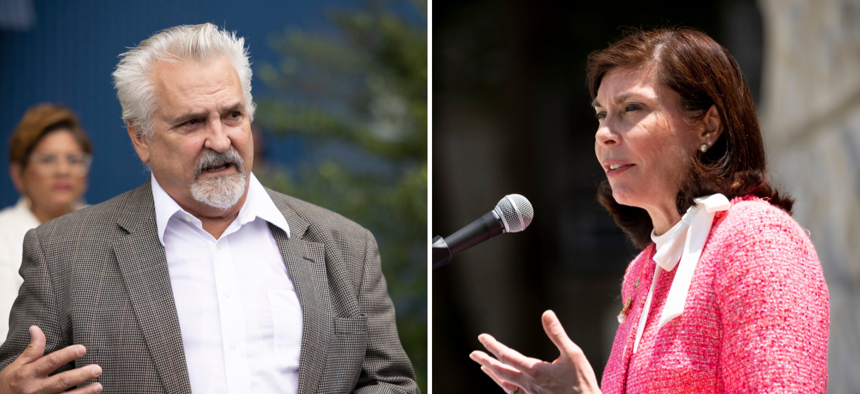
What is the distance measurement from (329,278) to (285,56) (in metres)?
1.35

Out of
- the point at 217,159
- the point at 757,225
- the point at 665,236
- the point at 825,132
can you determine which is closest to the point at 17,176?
the point at 217,159

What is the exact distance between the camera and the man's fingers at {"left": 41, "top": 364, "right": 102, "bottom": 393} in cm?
188

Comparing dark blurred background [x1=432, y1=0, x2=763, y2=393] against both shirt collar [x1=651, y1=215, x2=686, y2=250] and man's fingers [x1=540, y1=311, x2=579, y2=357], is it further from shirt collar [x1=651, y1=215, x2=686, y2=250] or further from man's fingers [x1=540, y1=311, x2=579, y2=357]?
man's fingers [x1=540, y1=311, x2=579, y2=357]

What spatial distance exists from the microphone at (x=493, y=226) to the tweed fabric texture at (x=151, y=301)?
0.50 metres

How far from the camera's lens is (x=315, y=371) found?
2.18 metres

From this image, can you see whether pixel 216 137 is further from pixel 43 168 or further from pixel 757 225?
pixel 43 168

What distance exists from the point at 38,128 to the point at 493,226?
2597mm

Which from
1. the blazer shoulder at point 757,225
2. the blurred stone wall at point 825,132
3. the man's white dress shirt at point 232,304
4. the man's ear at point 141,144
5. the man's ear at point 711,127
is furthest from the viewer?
the blurred stone wall at point 825,132

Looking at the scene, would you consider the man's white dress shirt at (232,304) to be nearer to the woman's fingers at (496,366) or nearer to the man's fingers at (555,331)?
the woman's fingers at (496,366)

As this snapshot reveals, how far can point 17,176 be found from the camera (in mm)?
3545

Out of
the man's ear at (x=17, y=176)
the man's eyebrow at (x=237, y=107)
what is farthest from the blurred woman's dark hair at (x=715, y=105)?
the man's ear at (x=17, y=176)

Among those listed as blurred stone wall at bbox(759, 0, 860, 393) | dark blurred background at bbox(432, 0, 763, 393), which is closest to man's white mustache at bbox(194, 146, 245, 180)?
dark blurred background at bbox(432, 0, 763, 393)

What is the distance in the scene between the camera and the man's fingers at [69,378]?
6.17 ft

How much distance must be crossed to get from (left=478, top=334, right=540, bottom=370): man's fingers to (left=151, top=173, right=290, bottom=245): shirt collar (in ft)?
2.68
